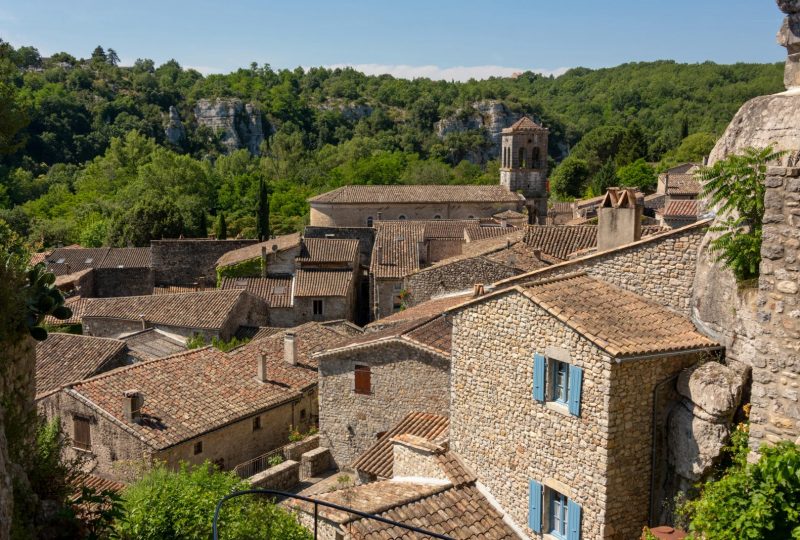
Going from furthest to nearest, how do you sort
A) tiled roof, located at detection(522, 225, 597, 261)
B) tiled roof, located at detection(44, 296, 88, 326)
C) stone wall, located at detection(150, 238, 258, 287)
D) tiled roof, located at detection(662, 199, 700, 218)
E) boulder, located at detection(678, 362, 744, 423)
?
1. stone wall, located at detection(150, 238, 258, 287)
2. tiled roof, located at detection(44, 296, 88, 326)
3. tiled roof, located at detection(662, 199, 700, 218)
4. tiled roof, located at detection(522, 225, 597, 261)
5. boulder, located at detection(678, 362, 744, 423)

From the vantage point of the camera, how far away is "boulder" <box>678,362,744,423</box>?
934cm

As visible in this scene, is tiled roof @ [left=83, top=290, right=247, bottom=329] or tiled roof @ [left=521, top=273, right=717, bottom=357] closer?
tiled roof @ [left=521, top=273, right=717, bottom=357]

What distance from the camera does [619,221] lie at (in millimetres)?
12820

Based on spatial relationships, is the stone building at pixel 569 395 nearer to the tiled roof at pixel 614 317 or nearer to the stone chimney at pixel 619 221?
the tiled roof at pixel 614 317

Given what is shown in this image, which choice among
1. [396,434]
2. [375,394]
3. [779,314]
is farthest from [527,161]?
[779,314]

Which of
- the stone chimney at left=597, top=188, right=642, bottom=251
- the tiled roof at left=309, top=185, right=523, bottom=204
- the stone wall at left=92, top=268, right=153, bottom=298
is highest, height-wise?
the stone chimney at left=597, top=188, right=642, bottom=251

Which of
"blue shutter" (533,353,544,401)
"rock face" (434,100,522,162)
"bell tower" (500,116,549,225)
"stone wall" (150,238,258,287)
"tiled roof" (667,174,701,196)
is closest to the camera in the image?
"blue shutter" (533,353,544,401)

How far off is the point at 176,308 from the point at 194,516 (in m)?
21.5

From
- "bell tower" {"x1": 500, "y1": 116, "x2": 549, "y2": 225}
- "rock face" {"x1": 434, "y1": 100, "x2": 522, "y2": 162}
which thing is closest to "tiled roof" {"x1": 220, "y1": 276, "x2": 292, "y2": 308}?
"bell tower" {"x1": 500, "y1": 116, "x2": 549, "y2": 225}

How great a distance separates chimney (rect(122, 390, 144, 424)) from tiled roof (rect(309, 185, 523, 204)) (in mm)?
37483

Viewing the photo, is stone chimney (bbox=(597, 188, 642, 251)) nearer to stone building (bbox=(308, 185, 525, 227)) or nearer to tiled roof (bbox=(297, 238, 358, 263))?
tiled roof (bbox=(297, 238, 358, 263))

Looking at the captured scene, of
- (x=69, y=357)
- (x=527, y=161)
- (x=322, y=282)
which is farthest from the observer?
(x=527, y=161)

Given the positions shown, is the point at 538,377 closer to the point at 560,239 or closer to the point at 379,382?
the point at 379,382

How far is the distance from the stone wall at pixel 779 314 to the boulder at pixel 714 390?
122 centimetres
